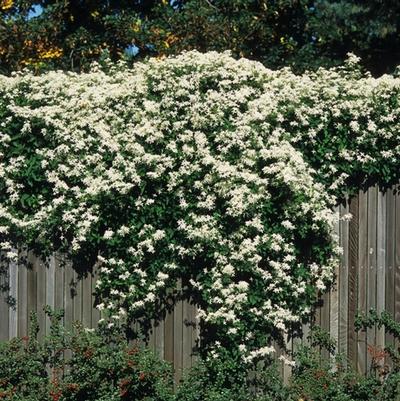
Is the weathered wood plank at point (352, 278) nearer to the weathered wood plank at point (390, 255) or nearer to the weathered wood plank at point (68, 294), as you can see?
the weathered wood plank at point (390, 255)

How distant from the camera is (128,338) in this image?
5848 mm

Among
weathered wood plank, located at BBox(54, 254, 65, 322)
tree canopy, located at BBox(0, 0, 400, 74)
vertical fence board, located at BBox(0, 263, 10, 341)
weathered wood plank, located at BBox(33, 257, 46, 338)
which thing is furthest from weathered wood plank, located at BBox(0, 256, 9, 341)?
tree canopy, located at BBox(0, 0, 400, 74)

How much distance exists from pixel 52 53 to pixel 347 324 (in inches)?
261

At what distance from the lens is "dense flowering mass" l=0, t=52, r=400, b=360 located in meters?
5.48

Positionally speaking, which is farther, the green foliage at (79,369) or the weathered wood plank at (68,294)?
the weathered wood plank at (68,294)

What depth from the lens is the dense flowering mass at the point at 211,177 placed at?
18.0ft

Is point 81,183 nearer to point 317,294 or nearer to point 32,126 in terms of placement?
point 32,126

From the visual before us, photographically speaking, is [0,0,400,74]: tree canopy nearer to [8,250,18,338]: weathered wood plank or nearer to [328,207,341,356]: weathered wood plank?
[8,250,18,338]: weathered wood plank

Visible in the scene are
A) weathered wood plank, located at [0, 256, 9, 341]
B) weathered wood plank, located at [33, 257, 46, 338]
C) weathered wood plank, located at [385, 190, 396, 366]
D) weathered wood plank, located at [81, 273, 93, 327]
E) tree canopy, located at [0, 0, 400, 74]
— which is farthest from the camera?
tree canopy, located at [0, 0, 400, 74]

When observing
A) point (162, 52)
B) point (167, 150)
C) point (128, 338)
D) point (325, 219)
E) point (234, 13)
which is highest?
point (234, 13)

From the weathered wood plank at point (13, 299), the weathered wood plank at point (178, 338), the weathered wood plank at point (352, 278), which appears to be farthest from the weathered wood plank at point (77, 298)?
Result: the weathered wood plank at point (352, 278)

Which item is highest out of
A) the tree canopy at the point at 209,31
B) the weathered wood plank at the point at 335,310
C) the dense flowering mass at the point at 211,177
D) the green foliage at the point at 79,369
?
the tree canopy at the point at 209,31

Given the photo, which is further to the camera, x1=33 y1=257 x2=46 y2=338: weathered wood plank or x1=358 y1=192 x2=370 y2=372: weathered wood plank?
x1=33 y1=257 x2=46 y2=338: weathered wood plank

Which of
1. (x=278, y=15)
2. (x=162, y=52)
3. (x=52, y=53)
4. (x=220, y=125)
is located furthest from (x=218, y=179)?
(x=278, y=15)
